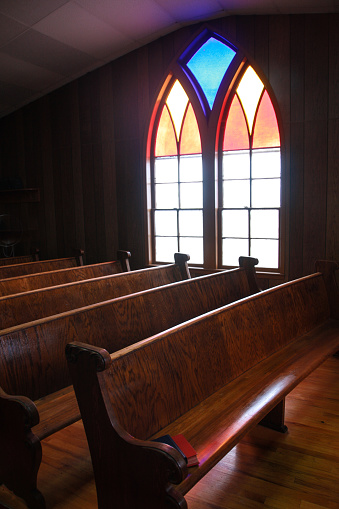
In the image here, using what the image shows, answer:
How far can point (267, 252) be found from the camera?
3.99 meters

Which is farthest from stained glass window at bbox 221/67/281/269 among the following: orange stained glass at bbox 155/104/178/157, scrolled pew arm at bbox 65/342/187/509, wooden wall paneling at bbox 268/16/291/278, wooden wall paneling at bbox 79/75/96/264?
scrolled pew arm at bbox 65/342/187/509

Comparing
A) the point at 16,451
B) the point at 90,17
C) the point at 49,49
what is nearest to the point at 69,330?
the point at 16,451

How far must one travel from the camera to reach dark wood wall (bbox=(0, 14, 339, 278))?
3.58m

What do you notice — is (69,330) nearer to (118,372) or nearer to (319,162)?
(118,372)

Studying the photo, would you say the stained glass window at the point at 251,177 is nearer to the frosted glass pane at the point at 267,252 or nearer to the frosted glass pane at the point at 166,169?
the frosted glass pane at the point at 267,252

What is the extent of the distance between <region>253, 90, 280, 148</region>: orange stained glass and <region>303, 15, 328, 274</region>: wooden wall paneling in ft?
1.06

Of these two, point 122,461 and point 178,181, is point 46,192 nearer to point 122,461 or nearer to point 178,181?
point 178,181

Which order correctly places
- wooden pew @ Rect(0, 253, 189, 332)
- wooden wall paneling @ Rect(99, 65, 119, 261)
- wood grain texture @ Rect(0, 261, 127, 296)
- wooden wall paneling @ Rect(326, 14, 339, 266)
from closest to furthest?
wooden pew @ Rect(0, 253, 189, 332) → wood grain texture @ Rect(0, 261, 127, 296) → wooden wall paneling @ Rect(326, 14, 339, 266) → wooden wall paneling @ Rect(99, 65, 119, 261)

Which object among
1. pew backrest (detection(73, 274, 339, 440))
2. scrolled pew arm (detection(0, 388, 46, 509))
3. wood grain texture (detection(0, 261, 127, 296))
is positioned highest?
wood grain texture (detection(0, 261, 127, 296))

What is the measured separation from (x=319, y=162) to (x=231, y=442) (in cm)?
279

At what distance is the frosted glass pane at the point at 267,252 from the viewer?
13.0ft

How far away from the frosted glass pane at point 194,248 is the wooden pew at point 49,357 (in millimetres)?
1656

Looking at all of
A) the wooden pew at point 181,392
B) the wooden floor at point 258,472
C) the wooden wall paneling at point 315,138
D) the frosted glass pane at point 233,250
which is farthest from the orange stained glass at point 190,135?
the wooden floor at point 258,472

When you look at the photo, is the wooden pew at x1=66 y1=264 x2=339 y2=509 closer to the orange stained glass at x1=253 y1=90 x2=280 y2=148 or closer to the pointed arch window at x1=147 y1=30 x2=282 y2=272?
the pointed arch window at x1=147 y1=30 x2=282 y2=272
